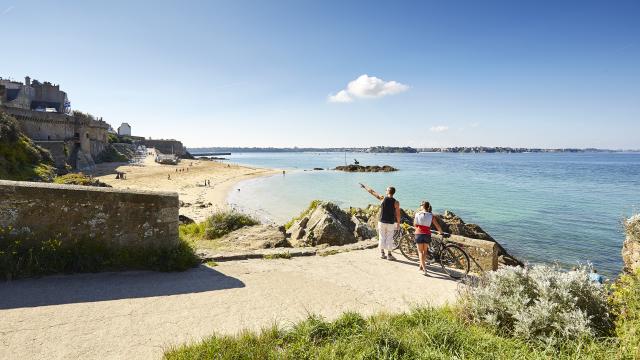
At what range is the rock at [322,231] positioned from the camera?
38.5 feet

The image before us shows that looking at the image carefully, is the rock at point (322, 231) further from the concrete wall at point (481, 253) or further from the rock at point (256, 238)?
the concrete wall at point (481, 253)

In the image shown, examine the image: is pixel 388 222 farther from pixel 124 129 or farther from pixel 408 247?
pixel 124 129

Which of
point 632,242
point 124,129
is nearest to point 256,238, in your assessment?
point 632,242

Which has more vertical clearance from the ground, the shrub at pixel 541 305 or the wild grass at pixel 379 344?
the shrub at pixel 541 305

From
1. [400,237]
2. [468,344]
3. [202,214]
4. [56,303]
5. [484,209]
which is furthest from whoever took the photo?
[484,209]

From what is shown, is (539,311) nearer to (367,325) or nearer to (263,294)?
(367,325)

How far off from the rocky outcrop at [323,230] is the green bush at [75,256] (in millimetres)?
5548

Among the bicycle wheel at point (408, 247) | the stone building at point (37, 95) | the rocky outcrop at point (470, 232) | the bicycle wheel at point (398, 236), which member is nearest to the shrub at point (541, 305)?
the bicycle wheel at point (408, 247)

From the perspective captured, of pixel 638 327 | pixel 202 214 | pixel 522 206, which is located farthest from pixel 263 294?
pixel 522 206

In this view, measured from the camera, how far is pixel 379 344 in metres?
3.84

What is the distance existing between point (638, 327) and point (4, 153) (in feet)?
67.8

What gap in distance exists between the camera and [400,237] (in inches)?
360

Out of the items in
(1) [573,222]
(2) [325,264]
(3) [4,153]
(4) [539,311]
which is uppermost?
(3) [4,153]

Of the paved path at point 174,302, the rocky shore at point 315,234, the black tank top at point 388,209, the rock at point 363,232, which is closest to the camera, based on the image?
the paved path at point 174,302
